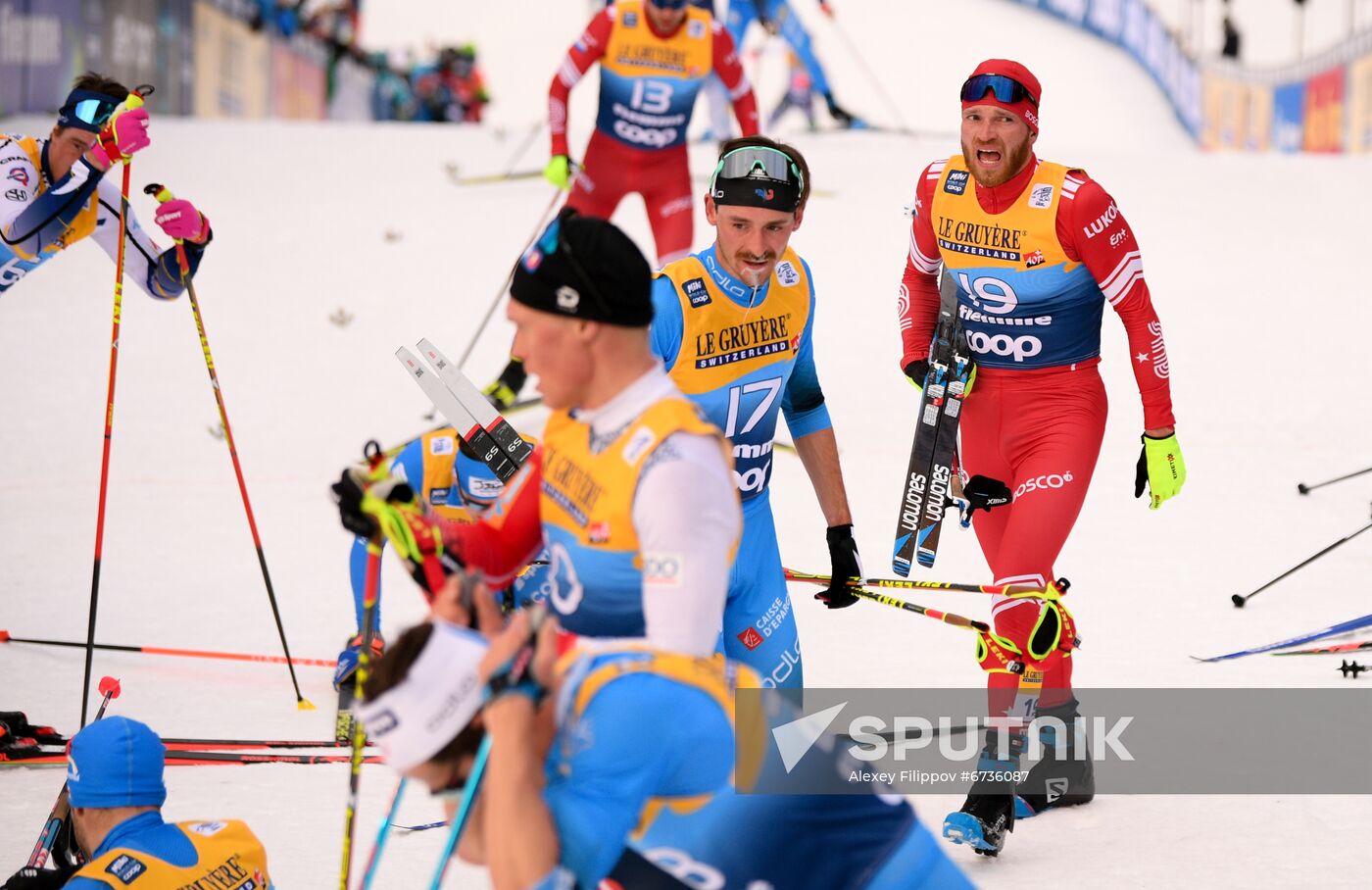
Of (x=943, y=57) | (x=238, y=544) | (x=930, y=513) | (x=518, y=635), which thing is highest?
(x=943, y=57)

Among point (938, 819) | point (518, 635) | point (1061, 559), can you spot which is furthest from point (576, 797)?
point (1061, 559)

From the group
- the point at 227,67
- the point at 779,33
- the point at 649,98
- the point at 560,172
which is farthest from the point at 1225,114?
the point at 560,172

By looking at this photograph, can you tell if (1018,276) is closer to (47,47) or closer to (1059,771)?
(1059,771)

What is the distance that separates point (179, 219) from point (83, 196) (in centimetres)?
62

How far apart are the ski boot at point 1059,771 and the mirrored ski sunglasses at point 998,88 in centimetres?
186

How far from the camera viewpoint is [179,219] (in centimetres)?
570

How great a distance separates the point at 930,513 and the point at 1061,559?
3.13 meters

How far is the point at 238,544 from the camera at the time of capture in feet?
27.5

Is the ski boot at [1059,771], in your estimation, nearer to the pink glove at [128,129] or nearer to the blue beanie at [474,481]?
the blue beanie at [474,481]

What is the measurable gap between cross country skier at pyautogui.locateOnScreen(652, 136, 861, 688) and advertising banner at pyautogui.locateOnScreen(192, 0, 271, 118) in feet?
57.2

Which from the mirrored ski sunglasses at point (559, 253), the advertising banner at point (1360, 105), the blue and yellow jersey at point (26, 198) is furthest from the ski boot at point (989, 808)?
the advertising banner at point (1360, 105)

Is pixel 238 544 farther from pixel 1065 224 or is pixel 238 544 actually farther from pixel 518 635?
pixel 518 635

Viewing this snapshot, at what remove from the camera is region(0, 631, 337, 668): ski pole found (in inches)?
246

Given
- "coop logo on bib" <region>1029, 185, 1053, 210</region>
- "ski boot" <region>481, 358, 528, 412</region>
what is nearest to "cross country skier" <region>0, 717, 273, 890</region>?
"coop logo on bib" <region>1029, 185, 1053, 210</region>
